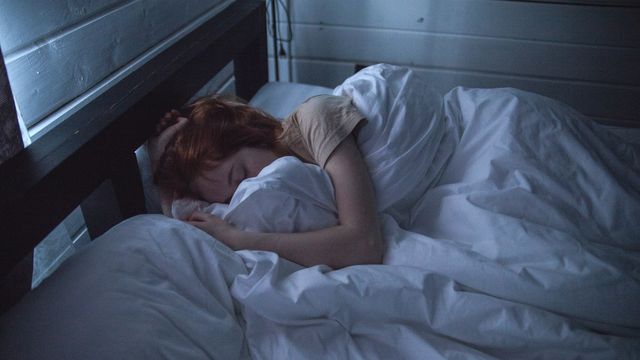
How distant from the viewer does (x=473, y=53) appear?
82.2 inches

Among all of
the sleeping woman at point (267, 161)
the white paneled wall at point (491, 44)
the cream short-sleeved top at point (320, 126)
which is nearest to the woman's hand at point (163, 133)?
the sleeping woman at point (267, 161)

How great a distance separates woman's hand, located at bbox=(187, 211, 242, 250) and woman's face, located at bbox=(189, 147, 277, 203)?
0.25 feet

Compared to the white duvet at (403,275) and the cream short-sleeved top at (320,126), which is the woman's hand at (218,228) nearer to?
the white duvet at (403,275)

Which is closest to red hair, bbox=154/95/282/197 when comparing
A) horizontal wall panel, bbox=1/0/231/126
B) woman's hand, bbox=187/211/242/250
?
woman's hand, bbox=187/211/242/250

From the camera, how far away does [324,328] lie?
0.74 meters

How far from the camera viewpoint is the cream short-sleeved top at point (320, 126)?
0.96 m

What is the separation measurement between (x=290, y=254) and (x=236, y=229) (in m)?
0.13

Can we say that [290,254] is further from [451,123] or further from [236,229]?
[451,123]

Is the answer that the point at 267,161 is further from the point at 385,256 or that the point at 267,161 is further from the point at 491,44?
the point at 491,44

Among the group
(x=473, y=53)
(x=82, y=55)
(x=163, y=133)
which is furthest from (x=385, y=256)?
(x=473, y=53)

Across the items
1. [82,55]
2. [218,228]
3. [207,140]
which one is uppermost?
[82,55]

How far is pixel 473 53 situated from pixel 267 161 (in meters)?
1.47

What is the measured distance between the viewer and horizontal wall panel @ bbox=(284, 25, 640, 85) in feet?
6.64

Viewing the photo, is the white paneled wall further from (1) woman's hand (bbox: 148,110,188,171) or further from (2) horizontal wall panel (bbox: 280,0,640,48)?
(1) woman's hand (bbox: 148,110,188,171)
